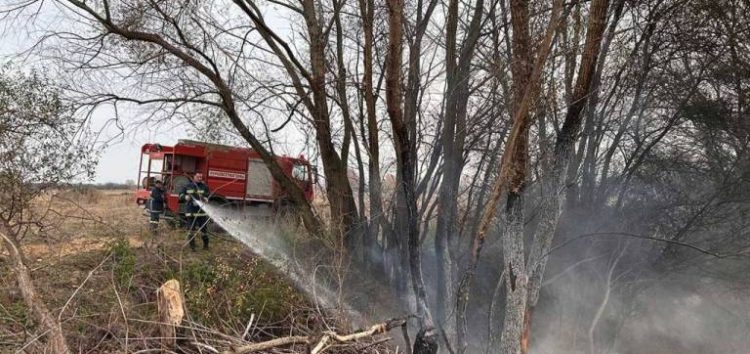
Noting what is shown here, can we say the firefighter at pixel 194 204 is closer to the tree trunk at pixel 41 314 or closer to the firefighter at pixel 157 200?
the firefighter at pixel 157 200

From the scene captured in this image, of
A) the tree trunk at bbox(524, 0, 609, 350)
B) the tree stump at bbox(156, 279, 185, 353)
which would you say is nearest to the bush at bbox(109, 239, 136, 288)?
the tree stump at bbox(156, 279, 185, 353)

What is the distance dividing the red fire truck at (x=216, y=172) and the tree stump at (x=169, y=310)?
8.29 meters

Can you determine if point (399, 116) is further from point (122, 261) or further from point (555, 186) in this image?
point (122, 261)

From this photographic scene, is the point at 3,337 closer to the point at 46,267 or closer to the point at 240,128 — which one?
the point at 46,267

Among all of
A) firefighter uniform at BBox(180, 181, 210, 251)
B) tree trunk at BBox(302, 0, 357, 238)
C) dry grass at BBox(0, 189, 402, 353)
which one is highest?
tree trunk at BBox(302, 0, 357, 238)

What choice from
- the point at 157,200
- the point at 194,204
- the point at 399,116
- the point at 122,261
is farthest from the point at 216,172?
the point at 399,116

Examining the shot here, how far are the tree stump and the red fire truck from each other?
27.2 ft

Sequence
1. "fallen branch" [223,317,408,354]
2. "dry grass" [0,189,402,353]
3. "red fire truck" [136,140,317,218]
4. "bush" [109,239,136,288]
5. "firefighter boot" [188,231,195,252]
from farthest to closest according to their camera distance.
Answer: "red fire truck" [136,140,317,218] → "bush" [109,239,136,288] → "firefighter boot" [188,231,195,252] → "dry grass" [0,189,402,353] → "fallen branch" [223,317,408,354]

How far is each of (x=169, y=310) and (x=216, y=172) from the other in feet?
35.6

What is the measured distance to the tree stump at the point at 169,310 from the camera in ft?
17.9

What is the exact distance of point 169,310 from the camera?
557cm

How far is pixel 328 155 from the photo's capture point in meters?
11.3

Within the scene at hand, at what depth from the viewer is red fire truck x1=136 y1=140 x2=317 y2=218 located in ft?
48.4

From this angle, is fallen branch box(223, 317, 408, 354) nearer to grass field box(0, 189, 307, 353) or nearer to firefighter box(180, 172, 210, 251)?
grass field box(0, 189, 307, 353)
